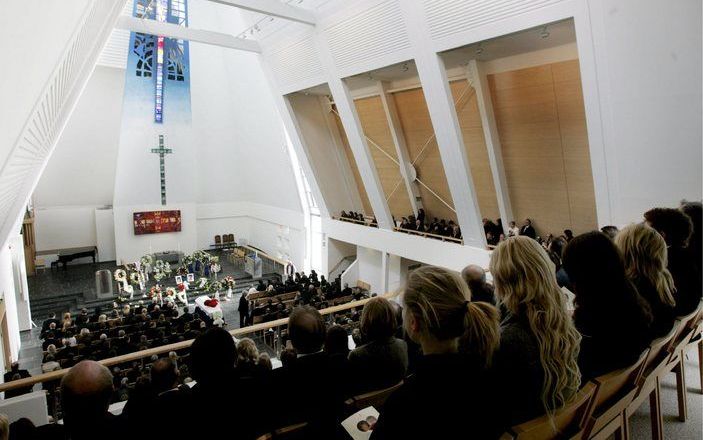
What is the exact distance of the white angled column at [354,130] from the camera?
39.8 ft

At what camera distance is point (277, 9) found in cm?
1087

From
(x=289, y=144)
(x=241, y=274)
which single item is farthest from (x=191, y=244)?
(x=289, y=144)

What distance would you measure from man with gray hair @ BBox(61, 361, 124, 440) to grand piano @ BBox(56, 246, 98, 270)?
20.3 metres

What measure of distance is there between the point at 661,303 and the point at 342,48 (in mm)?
10142

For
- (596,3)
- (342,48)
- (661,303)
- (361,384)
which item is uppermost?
(342,48)

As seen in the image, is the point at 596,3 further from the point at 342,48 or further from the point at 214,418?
the point at 214,418

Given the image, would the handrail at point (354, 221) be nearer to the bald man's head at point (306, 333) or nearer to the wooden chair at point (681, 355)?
the wooden chair at point (681, 355)

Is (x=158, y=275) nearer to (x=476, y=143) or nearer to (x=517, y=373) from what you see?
(x=476, y=143)

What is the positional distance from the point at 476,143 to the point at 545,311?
31.9 ft

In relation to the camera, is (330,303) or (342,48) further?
(330,303)

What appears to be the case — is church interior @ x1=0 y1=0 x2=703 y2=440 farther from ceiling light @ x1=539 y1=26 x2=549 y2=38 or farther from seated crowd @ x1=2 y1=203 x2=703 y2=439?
ceiling light @ x1=539 y1=26 x2=549 y2=38

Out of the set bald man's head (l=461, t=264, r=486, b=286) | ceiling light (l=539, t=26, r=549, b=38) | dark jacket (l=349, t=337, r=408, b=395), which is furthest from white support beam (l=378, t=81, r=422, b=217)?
dark jacket (l=349, t=337, r=408, b=395)

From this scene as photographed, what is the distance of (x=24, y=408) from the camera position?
14.3 ft

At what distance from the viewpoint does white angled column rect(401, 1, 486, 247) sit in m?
9.10
